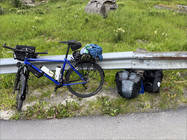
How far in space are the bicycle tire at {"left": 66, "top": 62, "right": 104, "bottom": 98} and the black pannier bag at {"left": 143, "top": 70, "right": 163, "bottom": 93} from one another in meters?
0.93

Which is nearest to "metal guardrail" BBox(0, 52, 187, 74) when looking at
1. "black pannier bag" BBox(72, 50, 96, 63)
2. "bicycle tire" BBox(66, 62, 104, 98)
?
"bicycle tire" BBox(66, 62, 104, 98)

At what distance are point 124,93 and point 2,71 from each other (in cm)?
273

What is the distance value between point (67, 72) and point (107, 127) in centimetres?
146

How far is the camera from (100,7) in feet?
28.7

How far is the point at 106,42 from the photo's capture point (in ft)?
21.2

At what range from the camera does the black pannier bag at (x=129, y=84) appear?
3606 mm

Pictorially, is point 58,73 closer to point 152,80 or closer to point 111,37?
point 152,80

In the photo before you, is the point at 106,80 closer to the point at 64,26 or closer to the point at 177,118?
the point at 177,118

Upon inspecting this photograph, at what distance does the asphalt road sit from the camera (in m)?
2.97

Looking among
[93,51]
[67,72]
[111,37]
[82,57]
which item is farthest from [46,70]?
[111,37]

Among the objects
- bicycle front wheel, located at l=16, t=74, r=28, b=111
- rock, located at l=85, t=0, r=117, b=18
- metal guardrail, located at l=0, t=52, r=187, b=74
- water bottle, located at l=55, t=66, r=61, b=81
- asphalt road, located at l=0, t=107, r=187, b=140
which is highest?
rock, located at l=85, t=0, r=117, b=18

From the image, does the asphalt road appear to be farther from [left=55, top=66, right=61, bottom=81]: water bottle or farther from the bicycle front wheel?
[left=55, top=66, right=61, bottom=81]: water bottle

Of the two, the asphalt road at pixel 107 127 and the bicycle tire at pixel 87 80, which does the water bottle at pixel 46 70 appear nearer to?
the bicycle tire at pixel 87 80

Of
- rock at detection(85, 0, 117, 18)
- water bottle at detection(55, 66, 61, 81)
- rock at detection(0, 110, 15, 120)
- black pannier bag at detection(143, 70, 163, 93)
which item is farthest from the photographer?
rock at detection(85, 0, 117, 18)
